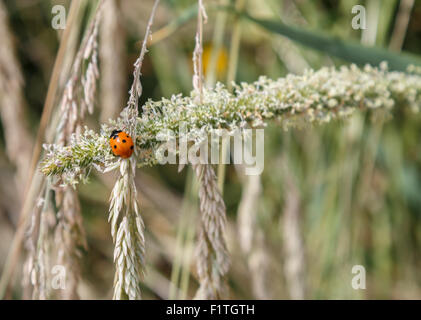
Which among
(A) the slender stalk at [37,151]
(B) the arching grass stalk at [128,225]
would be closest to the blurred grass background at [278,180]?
(A) the slender stalk at [37,151]

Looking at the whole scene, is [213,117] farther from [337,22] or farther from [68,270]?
[337,22]

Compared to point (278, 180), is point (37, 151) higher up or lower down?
lower down

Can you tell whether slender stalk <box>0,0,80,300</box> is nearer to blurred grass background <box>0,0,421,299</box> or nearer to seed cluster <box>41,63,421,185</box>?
seed cluster <box>41,63,421,185</box>

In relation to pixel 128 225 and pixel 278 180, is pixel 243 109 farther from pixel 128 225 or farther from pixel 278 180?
pixel 278 180

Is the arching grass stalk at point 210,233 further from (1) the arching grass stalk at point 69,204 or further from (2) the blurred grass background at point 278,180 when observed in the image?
(2) the blurred grass background at point 278,180

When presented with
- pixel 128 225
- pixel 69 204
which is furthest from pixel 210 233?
pixel 69 204

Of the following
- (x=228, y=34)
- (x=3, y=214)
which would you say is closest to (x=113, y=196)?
(x=3, y=214)

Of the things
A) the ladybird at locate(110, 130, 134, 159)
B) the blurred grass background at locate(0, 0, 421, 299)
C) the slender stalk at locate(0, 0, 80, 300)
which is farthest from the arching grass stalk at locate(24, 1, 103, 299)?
the blurred grass background at locate(0, 0, 421, 299)
